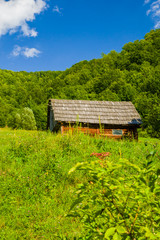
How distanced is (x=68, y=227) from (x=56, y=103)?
15.4 meters

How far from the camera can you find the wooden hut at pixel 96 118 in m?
17.2

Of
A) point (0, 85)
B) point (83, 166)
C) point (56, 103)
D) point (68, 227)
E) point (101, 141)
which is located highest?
point (0, 85)

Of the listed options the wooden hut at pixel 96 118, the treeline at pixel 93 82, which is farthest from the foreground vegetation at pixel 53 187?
the treeline at pixel 93 82

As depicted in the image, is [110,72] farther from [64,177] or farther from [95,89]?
[64,177]

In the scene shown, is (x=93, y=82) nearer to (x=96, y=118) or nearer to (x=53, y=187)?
(x=96, y=118)

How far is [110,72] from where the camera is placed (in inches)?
2142

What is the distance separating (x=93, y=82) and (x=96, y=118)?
1540 inches

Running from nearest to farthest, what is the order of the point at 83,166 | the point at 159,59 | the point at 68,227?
the point at 83,166 → the point at 68,227 → the point at 159,59

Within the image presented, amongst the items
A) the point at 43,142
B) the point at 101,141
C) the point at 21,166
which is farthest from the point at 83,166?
the point at 101,141

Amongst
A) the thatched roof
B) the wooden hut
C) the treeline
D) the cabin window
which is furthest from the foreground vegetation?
the treeline

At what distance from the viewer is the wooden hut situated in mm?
17172

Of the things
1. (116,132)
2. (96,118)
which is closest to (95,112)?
(96,118)

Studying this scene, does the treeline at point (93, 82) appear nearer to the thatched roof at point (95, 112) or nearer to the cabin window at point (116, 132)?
the thatched roof at point (95, 112)

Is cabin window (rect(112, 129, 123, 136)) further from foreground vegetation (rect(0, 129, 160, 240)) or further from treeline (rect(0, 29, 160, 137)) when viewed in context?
treeline (rect(0, 29, 160, 137))
